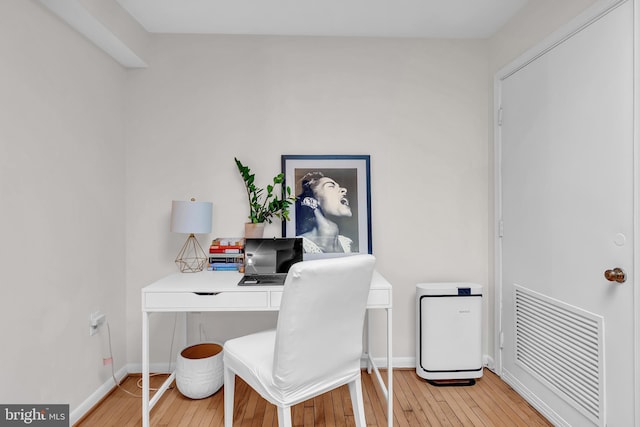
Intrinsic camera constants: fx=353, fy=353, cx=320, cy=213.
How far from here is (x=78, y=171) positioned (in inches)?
79.1

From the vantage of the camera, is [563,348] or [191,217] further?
[191,217]

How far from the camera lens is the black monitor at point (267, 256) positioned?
2248 millimetres

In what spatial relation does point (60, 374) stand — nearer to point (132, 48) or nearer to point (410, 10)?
point (132, 48)

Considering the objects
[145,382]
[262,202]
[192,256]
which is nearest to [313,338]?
[145,382]

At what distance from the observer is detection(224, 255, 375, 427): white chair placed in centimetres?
141

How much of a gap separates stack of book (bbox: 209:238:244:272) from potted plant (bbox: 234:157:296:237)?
0.13 meters

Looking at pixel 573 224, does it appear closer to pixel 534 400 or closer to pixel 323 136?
pixel 534 400

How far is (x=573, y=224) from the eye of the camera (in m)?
1.80

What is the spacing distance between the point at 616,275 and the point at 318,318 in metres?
1.31

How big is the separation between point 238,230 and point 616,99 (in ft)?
7.34

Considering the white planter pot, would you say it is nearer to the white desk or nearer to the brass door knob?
the white desk

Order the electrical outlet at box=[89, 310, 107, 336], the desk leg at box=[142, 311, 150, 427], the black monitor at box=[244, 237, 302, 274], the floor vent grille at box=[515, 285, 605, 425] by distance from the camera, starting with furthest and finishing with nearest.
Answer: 1. the black monitor at box=[244, 237, 302, 274]
2. the electrical outlet at box=[89, 310, 107, 336]
3. the desk leg at box=[142, 311, 150, 427]
4. the floor vent grille at box=[515, 285, 605, 425]

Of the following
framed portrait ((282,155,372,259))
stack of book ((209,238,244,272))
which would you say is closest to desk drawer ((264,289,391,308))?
stack of book ((209,238,244,272))

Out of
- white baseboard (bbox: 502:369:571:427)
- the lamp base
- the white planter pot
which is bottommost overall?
white baseboard (bbox: 502:369:571:427)
